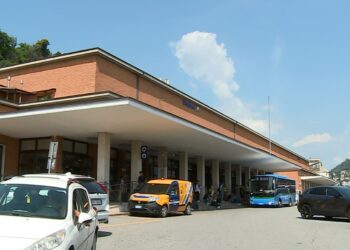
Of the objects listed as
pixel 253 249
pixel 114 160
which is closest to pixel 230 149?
pixel 114 160

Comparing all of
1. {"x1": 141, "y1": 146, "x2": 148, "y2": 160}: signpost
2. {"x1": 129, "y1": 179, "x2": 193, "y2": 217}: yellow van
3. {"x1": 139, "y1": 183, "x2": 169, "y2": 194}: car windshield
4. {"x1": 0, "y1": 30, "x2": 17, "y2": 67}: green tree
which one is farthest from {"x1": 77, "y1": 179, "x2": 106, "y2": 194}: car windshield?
{"x1": 0, "y1": 30, "x2": 17, "y2": 67}: green tree

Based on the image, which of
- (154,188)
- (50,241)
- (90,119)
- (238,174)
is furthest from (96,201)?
(238,174)

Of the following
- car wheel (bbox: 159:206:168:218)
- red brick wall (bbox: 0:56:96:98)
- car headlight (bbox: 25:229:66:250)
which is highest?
red brick wall (bbox: 0:56:96:98)

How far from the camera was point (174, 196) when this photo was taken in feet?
85.3

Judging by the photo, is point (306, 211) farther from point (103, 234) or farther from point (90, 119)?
point (103, 234)

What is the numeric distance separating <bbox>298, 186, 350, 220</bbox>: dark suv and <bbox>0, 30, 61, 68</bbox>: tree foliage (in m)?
53.0

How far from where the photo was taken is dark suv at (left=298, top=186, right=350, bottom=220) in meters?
23.0

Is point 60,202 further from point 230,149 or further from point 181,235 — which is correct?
point 230,149

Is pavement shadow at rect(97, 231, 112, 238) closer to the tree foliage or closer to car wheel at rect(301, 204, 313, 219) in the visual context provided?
car wheel at rect(301, 204, 313, 219)

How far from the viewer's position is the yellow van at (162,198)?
24.2 metres

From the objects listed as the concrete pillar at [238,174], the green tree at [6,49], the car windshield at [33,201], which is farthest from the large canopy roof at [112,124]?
the green tree at [6,49]

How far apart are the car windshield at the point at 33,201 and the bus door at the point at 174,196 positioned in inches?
708

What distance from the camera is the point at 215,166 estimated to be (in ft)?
162

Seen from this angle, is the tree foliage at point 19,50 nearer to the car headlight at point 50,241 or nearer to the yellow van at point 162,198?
the yellow van at point 162,198
